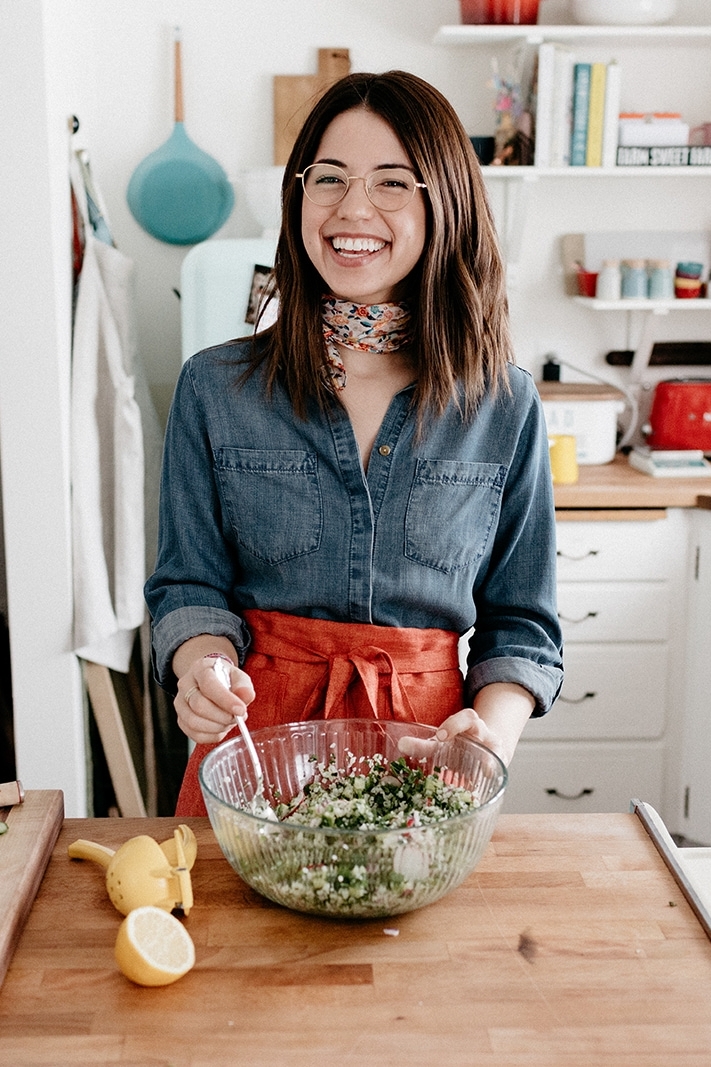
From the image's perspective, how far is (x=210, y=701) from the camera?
114cm

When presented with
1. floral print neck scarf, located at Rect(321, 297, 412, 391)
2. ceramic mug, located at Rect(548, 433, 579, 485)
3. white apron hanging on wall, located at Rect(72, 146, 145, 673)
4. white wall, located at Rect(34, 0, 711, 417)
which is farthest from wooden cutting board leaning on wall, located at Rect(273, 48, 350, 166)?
floral print neck scarf, located at Rect(321, 297, 412, 391)

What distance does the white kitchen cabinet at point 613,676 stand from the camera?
2787mm

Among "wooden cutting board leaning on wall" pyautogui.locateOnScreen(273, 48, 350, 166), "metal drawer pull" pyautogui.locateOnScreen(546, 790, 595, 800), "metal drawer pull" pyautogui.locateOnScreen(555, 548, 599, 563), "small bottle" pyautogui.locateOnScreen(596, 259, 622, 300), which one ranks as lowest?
"metal drawer pull" pyautogui.locateOnScreen(546, 790, 595, 800)

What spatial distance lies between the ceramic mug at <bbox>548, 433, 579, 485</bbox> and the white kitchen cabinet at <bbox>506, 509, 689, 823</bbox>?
16 centimetres

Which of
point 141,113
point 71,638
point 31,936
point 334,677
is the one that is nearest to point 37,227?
point 71,638

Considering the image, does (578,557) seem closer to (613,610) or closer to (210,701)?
(613,610)

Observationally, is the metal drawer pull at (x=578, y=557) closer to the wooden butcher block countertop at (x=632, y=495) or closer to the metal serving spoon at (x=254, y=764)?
the wooden butcher block countertop at (x=632, y=495)

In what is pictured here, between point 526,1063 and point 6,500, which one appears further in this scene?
point 6,500

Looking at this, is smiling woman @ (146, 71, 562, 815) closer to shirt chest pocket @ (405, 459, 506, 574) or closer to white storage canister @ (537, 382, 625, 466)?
shirt chest pocket @ (405, 459, 506, 574)

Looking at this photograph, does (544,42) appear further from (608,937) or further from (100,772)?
(608,937)

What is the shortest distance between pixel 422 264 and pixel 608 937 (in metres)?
0.80

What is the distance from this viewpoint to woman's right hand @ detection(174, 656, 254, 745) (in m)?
1.12

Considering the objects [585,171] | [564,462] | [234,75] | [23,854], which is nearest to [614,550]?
[564,462]

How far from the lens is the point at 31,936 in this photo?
3.15 feet
